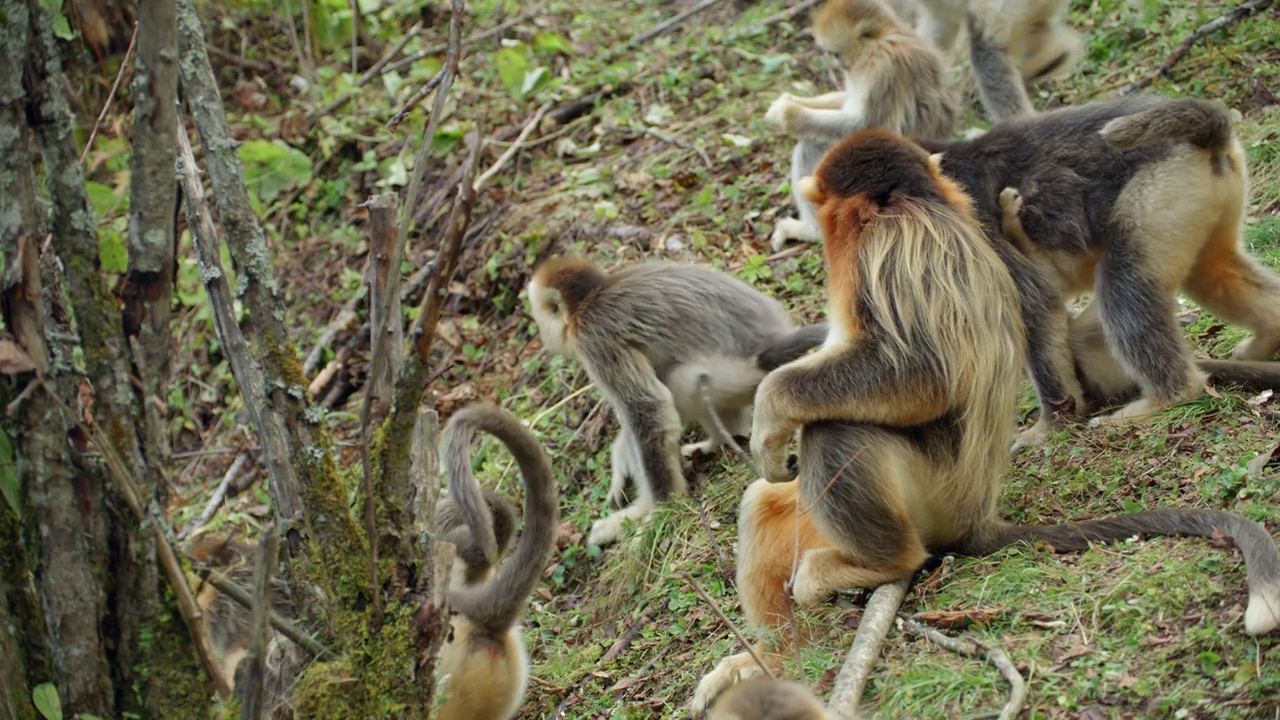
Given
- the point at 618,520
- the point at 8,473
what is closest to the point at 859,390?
the point at 618,520

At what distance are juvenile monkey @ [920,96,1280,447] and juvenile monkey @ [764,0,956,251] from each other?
60.5 inches

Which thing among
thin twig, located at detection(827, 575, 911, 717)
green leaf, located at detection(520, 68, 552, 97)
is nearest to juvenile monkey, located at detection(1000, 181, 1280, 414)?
thin twig, located at detection(827, 575, 911, 717)

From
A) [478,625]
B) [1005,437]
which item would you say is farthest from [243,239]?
[1005,437]

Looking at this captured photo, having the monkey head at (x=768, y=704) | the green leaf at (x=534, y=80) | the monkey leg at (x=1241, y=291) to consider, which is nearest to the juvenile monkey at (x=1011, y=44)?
the monkey leg at (x=1241, y=291)

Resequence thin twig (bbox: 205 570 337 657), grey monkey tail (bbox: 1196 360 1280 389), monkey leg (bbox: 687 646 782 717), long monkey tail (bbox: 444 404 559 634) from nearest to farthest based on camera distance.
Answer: thin twig (bbox: 205 570 337 657) → long monkey tail (bbox: 444 404 559 634) → monkey leg (bbox: 687 646 782 717) → grey monkey tail (bbox: 1196 360 1280 389)

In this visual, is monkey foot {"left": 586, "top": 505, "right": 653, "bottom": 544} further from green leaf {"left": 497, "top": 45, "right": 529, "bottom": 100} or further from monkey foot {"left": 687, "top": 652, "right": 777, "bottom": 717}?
green leaf {"left": 497, "top": 45, "right": 529, "bottom": 100}

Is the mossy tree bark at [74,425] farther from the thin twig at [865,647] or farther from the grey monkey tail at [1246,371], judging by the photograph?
the grey monkey tail at [1246,371]

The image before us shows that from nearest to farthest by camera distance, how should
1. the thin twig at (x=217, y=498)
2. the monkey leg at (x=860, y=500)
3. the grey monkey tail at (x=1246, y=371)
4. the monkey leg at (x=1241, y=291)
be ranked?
the monkey leg at (x=860, y=500) → the grey monkey tail at (x=1246, y=371) → the monkey leg at (x=1241, y=291) → the thin twig at (x=217, y=498)

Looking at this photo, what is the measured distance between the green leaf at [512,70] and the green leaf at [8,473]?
7056 millimetres

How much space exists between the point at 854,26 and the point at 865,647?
4553 millimetres

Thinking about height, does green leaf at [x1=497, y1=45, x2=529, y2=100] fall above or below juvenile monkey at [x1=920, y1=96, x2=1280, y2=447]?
above

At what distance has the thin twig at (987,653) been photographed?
3162mm

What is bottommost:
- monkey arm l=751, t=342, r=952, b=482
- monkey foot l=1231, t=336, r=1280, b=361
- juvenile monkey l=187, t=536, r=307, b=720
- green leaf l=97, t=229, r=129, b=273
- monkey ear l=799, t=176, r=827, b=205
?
monkey foot l=1231, t=336, r=1280, b=361

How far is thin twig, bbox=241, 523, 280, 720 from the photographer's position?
8.13 feet
